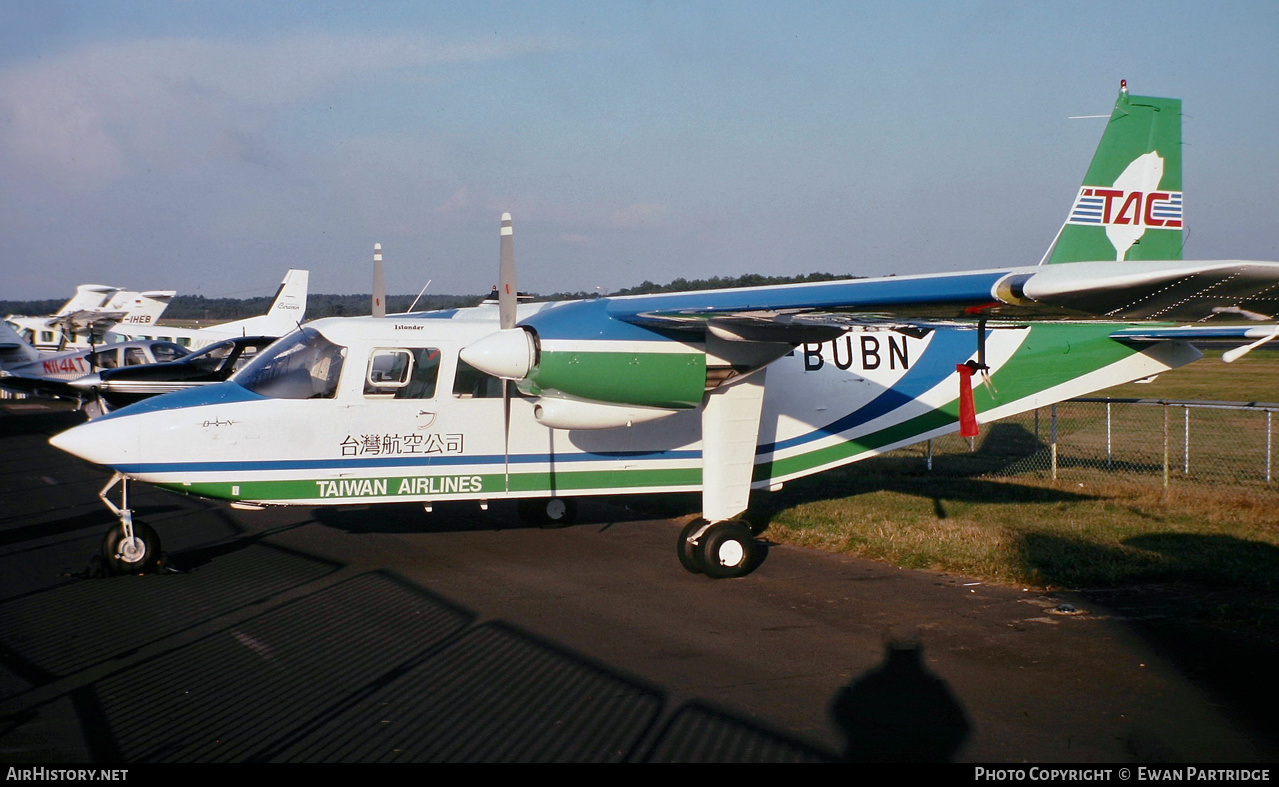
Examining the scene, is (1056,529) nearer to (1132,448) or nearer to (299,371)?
(299,371)

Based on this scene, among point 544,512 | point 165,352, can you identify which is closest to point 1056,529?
point 544,512

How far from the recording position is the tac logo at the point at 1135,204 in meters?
10.6

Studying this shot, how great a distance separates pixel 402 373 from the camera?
9.44 m

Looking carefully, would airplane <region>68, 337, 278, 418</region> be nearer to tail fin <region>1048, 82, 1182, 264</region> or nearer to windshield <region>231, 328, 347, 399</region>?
windshield <region>231, 328, 347, 399</region>

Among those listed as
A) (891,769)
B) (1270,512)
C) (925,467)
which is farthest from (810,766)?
(925,467)

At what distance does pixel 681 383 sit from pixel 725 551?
1.80m

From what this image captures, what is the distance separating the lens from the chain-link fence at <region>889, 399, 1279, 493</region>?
1482cm

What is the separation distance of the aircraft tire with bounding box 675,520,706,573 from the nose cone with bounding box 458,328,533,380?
8.11 feet

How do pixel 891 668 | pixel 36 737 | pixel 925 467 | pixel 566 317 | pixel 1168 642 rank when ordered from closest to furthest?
pixel 36 737 → pixel 891 668 → pixel 1168 642 → pixel 566 317 → pixel 925 467

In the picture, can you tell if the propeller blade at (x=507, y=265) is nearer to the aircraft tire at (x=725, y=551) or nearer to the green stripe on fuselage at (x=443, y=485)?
the green stripe on fuselage at (x=443, y=485)

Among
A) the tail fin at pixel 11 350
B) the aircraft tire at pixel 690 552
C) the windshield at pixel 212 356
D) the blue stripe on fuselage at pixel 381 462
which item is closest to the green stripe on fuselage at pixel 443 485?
the blue stripe on fuselage at pixel 381 462

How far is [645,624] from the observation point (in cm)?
748

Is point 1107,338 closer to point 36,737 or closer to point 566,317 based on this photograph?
point 566,317

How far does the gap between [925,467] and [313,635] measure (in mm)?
12333
